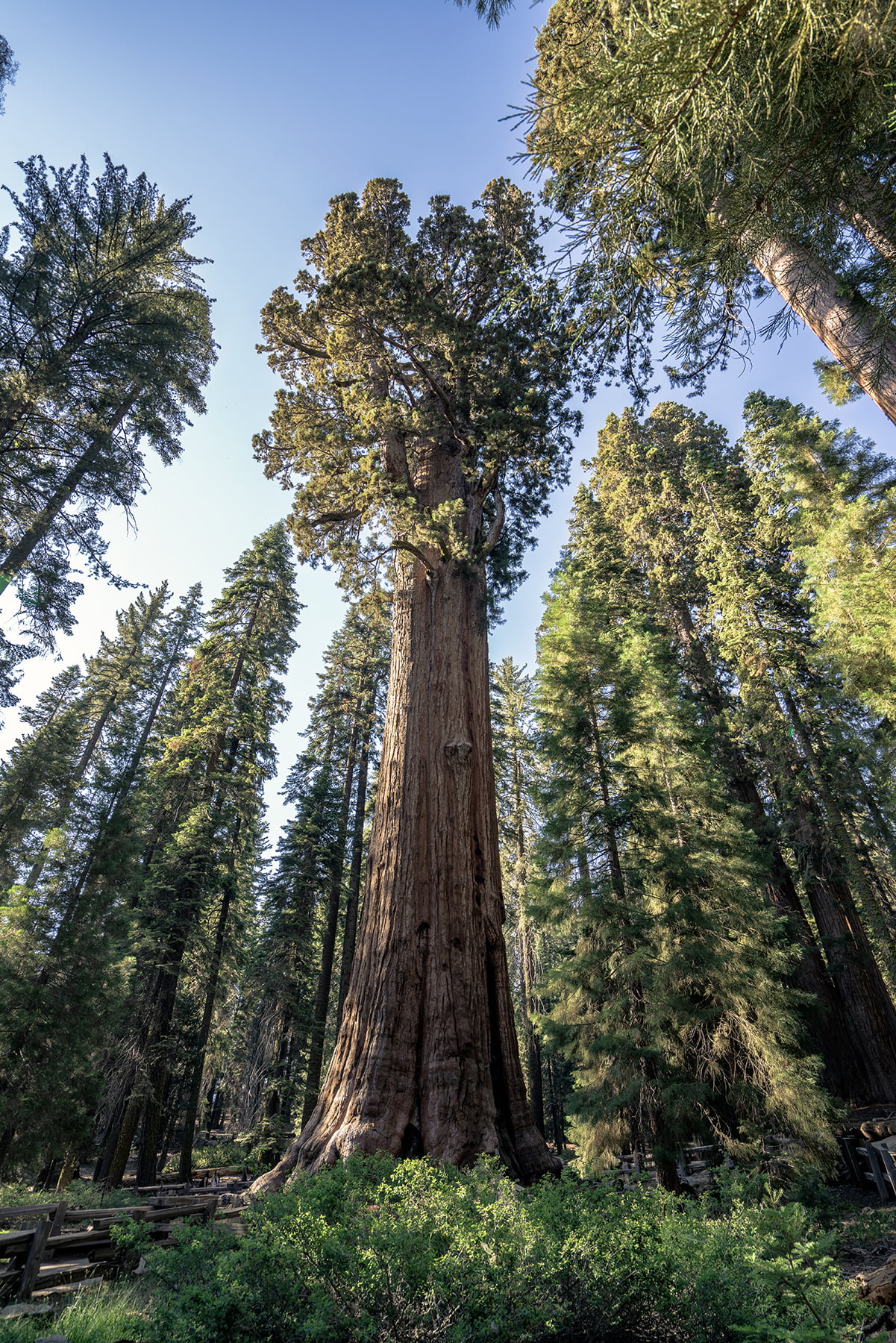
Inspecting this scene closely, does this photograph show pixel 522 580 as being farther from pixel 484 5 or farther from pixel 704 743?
pixel 484 5

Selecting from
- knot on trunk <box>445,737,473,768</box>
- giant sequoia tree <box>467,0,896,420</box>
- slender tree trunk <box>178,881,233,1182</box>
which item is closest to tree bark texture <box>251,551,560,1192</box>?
knot on trunk <box>445,737,473,768</box>

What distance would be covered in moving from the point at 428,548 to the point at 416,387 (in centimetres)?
370

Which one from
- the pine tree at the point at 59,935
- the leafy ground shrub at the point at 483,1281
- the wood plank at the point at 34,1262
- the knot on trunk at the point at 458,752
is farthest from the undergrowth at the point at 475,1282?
the pine tree at the point at 59,935

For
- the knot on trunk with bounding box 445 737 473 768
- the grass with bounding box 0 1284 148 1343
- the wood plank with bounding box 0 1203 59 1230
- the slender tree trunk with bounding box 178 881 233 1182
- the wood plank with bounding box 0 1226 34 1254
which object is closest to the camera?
the grass with bounding box 0 1284 148 1343

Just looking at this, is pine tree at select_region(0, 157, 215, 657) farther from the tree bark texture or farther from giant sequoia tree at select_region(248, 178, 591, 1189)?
the tree bark texture

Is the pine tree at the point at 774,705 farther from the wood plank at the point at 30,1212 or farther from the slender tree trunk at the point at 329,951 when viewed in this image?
the wood plank at the point at 30,1212

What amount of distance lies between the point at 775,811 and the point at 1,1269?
614 inches

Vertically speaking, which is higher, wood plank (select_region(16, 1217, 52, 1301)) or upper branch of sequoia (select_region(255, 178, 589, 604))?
upper branch of sequoia (select_region(255, 178, 589, 604))

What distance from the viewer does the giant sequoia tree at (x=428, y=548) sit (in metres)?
5.39

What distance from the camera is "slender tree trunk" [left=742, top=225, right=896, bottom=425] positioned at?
441cm

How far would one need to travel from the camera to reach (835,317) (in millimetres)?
4871

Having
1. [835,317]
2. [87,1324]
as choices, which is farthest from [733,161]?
[87,1324]

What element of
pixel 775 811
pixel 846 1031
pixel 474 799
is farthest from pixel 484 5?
pixel 846 1031

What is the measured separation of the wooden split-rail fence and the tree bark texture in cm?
167
